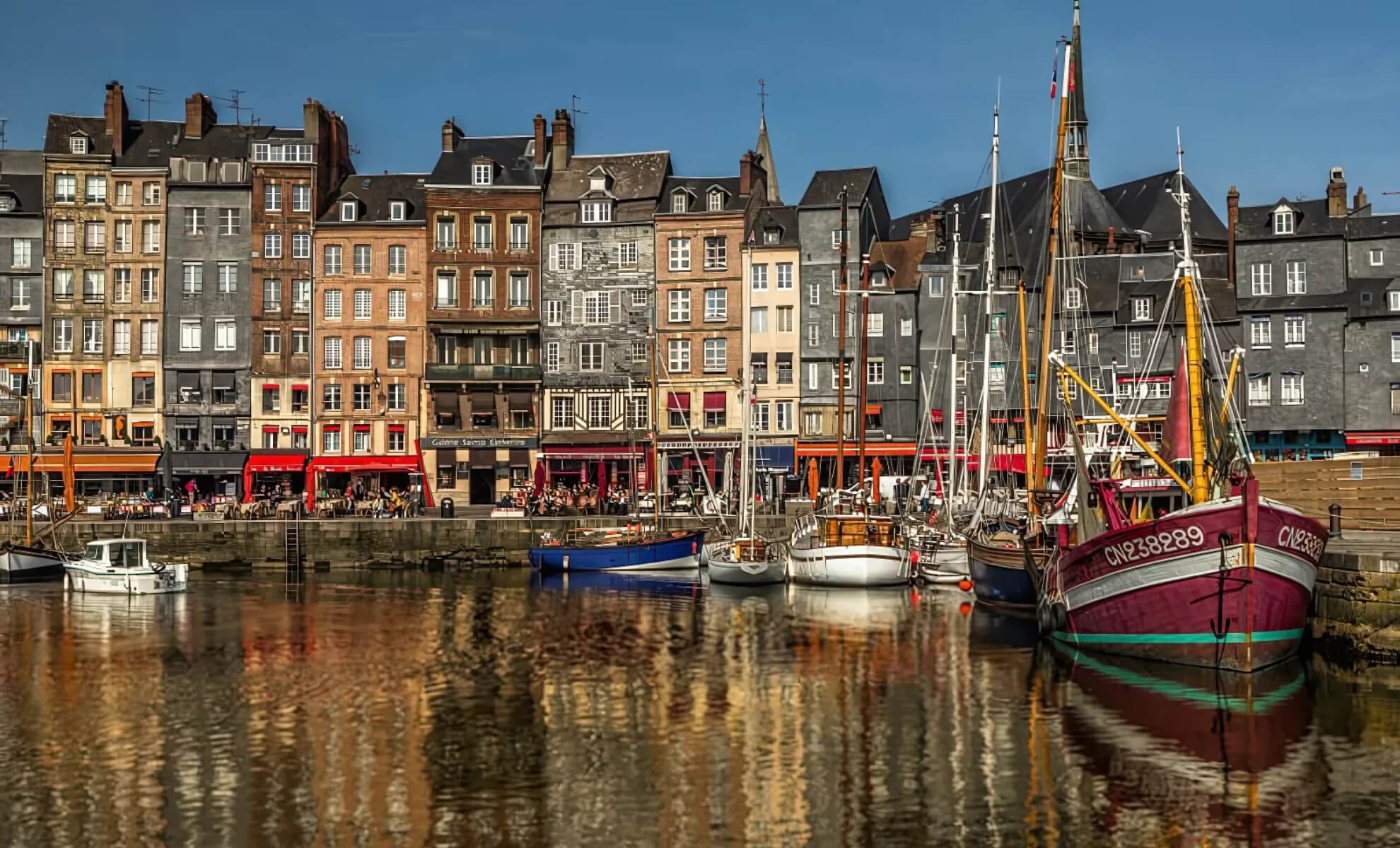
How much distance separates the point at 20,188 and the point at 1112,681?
72.0 m

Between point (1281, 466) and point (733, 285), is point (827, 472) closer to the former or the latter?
point (733, 285)

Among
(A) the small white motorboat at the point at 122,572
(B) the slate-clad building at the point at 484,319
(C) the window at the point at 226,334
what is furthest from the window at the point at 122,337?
(A) the small white motorboat at the point at 122,572

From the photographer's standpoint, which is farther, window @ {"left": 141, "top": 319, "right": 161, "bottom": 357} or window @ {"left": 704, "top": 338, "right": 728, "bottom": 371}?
window @ {"left": 704, "top": 338, "right": 728, "bottom": 371}

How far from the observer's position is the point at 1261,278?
76.4 meters

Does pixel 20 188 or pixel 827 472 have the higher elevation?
pixel 20 188

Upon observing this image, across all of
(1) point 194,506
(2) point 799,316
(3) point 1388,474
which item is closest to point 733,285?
(2) point 799,316

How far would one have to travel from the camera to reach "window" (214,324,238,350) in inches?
3214

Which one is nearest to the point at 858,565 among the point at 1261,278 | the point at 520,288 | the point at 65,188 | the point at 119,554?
the point at 119,554

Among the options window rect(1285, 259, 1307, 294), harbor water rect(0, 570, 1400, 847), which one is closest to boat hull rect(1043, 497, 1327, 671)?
harbor water rect(0, 570, 1400, 847)

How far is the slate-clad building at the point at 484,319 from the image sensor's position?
81.1m

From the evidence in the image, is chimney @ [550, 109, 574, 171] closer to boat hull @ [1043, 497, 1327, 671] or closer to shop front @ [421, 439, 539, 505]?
shop front @ [421, 439, 539, 505]

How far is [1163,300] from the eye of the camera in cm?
7812

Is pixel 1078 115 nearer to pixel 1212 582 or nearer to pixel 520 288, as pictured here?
pixel 520 288

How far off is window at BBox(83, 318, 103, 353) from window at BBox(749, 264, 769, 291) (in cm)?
3541
